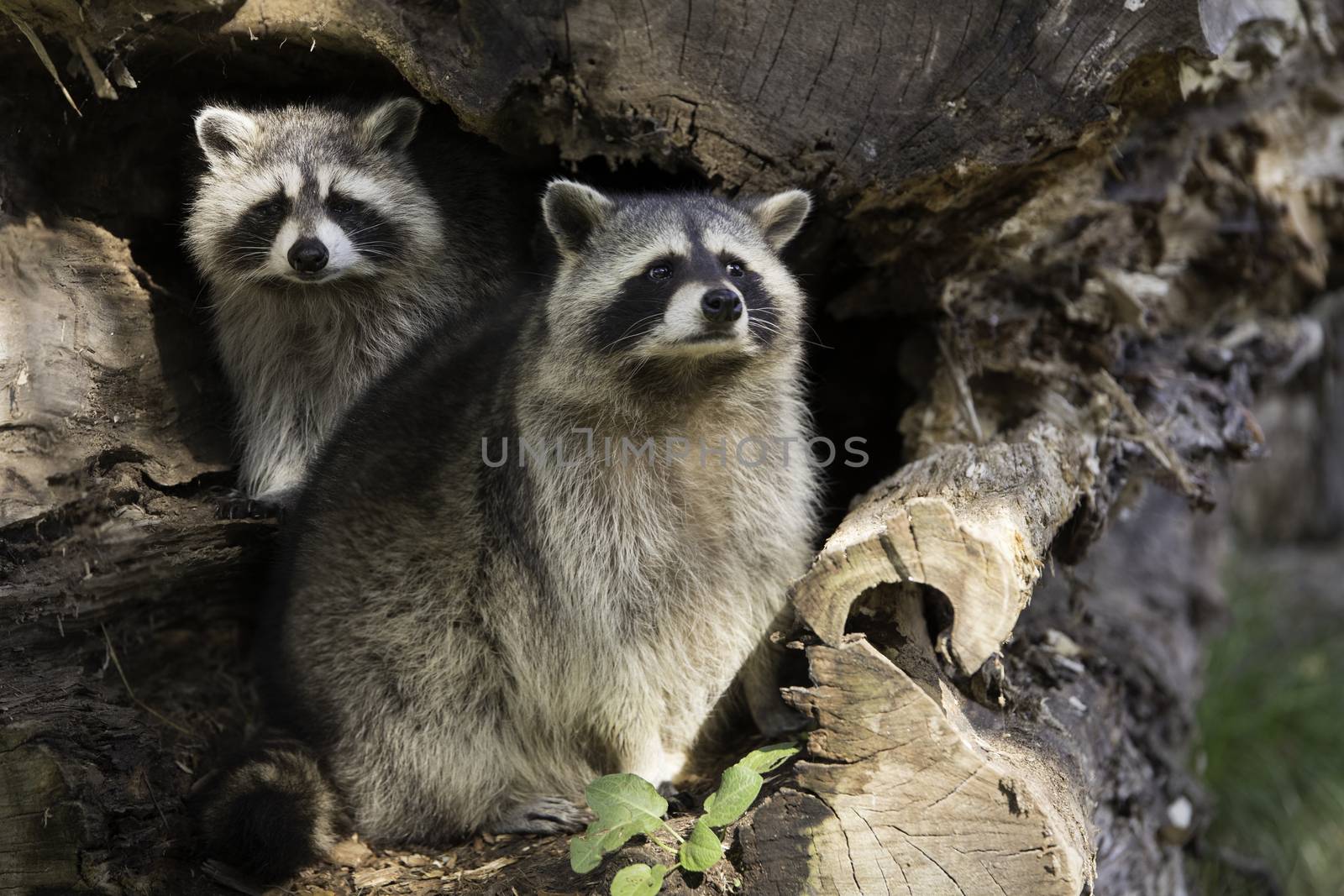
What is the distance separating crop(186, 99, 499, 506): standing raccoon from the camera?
3.37m

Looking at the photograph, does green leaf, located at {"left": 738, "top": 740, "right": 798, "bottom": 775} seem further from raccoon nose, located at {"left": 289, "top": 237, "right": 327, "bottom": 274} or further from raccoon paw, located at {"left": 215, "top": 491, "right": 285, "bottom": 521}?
raccoon nose, located at {"left": 289, "top": 237, "right": 327, "bottom": 274}

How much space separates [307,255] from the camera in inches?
126

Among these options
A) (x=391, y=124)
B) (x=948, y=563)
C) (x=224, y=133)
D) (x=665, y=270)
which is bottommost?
(x=948, y=563)

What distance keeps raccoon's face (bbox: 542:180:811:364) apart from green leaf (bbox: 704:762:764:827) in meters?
0.96

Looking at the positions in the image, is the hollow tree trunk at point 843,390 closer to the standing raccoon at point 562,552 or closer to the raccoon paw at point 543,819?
the raccoon paw at point 543,819

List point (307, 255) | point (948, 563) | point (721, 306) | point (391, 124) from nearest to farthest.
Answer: point (948, 563) < point (721, 306) < point (307, 255) < point (391, 124)

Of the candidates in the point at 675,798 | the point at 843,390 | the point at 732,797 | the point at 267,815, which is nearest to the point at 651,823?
the point at 732,797

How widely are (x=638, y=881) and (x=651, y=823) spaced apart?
122 millimetres

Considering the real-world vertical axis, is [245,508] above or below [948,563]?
below

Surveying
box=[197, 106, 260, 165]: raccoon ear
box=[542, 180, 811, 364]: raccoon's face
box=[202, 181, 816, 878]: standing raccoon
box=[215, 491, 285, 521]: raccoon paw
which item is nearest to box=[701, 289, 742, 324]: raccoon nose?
box=[542, 180, 811, 364]: raccoon's face

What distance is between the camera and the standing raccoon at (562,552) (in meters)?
2.90

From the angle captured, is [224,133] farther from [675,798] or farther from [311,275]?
[675,798]

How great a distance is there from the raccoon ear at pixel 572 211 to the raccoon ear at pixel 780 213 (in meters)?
0.38

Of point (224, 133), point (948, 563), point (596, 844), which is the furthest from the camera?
point (224, 133)
